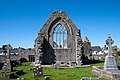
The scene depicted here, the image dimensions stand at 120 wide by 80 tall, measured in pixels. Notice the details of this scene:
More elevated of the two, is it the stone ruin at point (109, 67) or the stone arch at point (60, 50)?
the stone arch at point (60, 50)

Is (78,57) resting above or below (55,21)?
below

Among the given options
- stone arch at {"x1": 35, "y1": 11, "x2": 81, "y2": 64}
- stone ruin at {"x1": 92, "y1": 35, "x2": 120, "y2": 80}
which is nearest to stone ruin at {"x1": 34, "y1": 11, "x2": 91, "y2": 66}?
stone arch at {"x1": 35, "y1": 11, "x2": 81, "y2": 64}

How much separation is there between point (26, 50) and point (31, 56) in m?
1.86

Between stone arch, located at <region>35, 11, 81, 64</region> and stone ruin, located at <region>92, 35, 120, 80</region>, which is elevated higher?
stone arch, located at <region>35, 11, 81, 64</region>

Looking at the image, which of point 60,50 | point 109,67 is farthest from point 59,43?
point 109,67

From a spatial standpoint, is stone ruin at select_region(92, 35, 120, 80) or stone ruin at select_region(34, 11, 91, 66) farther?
stone ruin at select_region(34, 11, 91, 66)

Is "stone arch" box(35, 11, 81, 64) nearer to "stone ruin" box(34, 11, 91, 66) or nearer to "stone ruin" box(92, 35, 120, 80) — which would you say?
"stone ruin" box(34, 11, 91, 66)

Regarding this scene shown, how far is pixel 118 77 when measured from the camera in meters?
20.2

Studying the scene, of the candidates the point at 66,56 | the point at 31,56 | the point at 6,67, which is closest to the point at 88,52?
the point at 31,56

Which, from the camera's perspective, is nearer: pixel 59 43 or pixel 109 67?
pixel 109 67

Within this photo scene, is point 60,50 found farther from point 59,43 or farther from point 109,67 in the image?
point 109,67

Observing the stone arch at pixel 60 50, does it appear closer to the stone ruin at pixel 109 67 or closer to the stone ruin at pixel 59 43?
the stone ruin at pixel 59 43

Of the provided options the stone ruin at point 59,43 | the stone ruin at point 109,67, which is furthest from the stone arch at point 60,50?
the stone ruin at point 109,67

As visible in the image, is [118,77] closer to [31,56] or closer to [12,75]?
[12,75]
